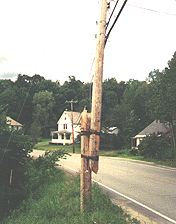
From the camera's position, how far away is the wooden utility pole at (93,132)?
6.25 metres

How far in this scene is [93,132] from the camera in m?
6.23

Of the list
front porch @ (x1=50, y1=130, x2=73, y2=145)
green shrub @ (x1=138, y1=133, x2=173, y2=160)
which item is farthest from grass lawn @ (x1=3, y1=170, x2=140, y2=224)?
front porch @ (x1=50, y1=130, x2=73, y2=145)

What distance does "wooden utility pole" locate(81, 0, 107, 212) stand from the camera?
625 cm

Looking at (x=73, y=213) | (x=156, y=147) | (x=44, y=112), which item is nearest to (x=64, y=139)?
(x=44, y=112)

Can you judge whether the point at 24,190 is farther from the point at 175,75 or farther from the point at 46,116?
the point at 46,116

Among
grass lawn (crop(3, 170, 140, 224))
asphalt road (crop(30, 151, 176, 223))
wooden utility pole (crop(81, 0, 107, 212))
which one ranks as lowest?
asphalt road (crop(30, 151, 176, 223))

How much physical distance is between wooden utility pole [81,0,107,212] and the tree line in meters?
12.8

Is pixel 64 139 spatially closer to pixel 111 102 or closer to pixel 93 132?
pixel 111 102

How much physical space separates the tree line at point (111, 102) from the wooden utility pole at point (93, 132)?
12.8 metres

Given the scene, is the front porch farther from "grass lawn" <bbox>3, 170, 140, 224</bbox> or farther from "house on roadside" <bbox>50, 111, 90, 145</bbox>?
"grass lawn" <bbox>3, 170, 140, 224</bbox>

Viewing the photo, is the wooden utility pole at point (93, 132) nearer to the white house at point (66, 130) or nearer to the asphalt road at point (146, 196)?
the asphalt road at point (146, 196)

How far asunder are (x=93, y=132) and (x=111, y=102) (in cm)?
6347

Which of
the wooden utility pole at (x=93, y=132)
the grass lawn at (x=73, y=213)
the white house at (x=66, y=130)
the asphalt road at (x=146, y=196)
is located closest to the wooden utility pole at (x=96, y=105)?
the wooden utility pole at (x=93, y=132)

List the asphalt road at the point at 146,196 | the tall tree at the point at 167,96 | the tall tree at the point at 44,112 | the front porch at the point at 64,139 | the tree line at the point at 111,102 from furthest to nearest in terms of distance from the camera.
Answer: the tall tree at the point at 44,112, the front porch at the point at 64,139, the tree line at the point at 111,102, the tall tree at the point at 167,96, the asphalt road at the point at 146,196
